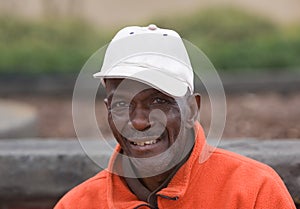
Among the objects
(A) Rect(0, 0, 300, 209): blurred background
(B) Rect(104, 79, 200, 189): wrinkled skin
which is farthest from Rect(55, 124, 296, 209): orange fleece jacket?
(A) Rect(0, 0, 300, 209): blurred background

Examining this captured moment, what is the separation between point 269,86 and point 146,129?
6992 millimetres

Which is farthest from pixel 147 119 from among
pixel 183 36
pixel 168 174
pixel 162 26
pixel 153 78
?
pixel 162 26

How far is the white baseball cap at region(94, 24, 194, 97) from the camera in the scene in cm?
228

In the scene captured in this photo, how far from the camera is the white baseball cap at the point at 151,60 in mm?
2275

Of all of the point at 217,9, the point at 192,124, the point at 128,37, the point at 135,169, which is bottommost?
the point at 217,9

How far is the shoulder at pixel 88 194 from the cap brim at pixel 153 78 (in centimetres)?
47

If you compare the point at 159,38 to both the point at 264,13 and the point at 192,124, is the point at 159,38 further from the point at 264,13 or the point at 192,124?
the point at 264,13

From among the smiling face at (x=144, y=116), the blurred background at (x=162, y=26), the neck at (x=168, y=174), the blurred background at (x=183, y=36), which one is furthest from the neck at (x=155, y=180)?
the blurred background at (x=183, y=36)

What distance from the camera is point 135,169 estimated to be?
8.16 ft

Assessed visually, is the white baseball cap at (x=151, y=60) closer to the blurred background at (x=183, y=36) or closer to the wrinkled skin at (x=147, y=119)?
the wrinkled skin at (x=147, y=119)

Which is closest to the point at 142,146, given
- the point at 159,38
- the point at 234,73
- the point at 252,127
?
the point at 159,38

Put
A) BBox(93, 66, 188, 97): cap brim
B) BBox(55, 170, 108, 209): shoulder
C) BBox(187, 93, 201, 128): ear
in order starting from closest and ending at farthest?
BBox(93, 66, 188, 97): cap brim
BBox(187, 93, 201, 128): ear
BBox(55, 170, 108, 209): shoulder

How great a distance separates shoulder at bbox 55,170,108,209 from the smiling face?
0.28m

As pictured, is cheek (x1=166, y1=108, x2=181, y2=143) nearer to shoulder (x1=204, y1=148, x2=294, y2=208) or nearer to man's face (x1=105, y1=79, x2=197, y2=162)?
man's face (x1=105, y1=79, x2=197, y2=162)
